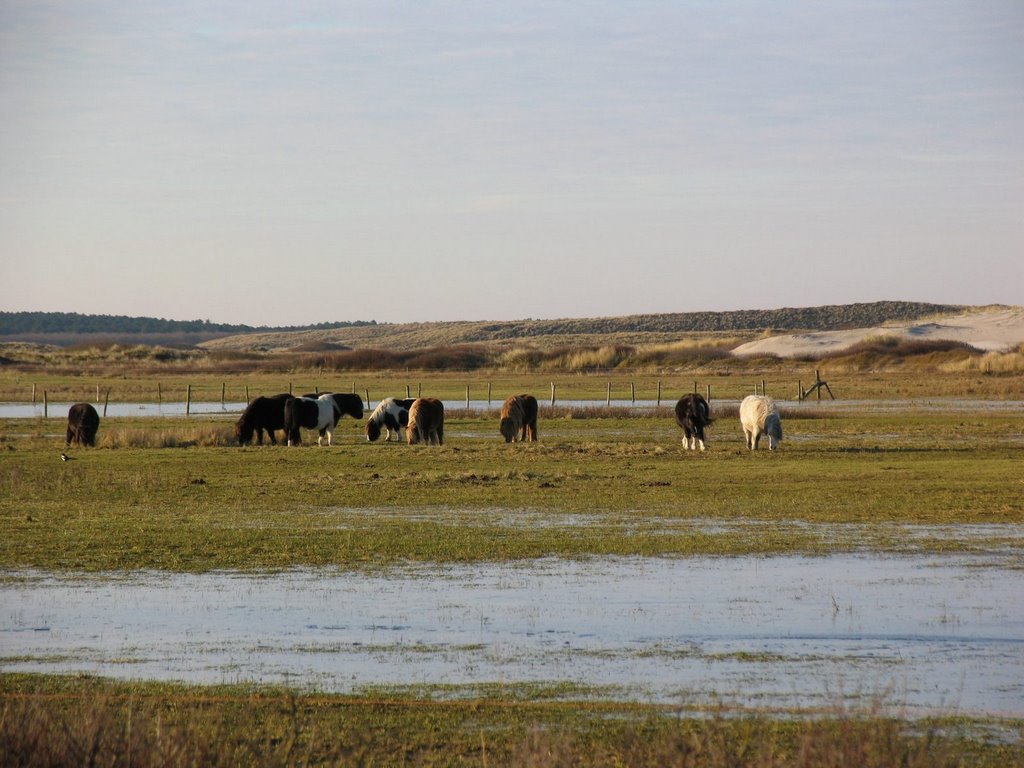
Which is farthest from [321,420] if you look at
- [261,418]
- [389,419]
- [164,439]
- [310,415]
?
[164,439]

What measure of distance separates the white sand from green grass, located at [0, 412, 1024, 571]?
233 ft

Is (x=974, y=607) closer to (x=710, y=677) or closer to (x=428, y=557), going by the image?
(x=710, y=677)

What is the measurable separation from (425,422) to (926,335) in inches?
3501

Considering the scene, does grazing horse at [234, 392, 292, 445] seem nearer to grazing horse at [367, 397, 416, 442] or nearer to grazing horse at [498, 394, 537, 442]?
grazing horse at [367, 397, 416, 442]

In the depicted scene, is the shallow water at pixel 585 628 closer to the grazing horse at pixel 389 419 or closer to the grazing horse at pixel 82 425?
the grazing horse at pixel 82 425

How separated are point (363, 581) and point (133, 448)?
20.0m

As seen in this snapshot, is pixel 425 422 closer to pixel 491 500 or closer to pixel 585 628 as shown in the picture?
pixel 491 500

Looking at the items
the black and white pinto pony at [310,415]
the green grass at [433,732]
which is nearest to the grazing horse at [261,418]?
the black and white pinto pony at [310,415]

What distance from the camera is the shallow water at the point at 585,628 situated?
9.89 m

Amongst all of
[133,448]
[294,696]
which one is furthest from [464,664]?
[133,448]

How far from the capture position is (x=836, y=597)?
13055 millimetres

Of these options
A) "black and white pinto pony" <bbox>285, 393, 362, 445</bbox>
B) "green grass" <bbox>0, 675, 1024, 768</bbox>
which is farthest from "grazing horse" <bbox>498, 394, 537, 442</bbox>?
"green grass" <bbox>0, 675, 1024, 768</bbox>

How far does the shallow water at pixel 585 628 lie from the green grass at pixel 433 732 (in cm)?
53

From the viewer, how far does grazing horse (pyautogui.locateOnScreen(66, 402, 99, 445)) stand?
3291cm
